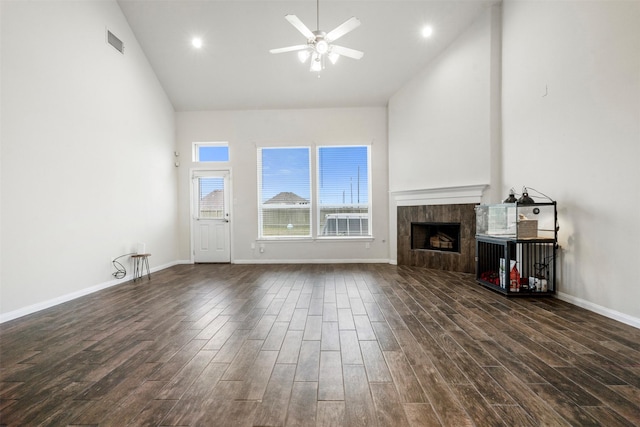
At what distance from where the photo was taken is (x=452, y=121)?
4.59 m

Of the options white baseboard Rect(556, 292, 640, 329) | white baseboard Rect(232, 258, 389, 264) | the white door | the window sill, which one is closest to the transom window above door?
the white door

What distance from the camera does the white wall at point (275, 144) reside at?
19.3ft

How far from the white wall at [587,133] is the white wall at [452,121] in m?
0.37

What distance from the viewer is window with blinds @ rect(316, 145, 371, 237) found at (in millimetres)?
5965

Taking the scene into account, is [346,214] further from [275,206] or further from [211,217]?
[211,217]

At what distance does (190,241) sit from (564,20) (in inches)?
267

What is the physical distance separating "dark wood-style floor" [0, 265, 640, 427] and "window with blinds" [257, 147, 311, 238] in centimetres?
279

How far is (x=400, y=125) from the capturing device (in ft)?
18.1

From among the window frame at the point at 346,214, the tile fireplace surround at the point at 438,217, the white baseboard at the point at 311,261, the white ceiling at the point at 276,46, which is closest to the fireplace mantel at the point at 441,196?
the tile fireplace surround at the point at 438,217

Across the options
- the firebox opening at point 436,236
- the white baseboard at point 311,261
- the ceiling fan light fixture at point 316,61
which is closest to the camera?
the ceiling fan light fixture at point 316,61

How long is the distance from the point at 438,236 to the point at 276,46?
14.5 ft

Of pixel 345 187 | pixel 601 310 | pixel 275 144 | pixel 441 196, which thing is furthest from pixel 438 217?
pixel 275 144

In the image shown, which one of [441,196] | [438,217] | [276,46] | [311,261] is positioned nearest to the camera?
[276,46]

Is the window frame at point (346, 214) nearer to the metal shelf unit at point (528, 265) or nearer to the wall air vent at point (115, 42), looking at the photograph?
the metal shelf unit at point (528, 265)
